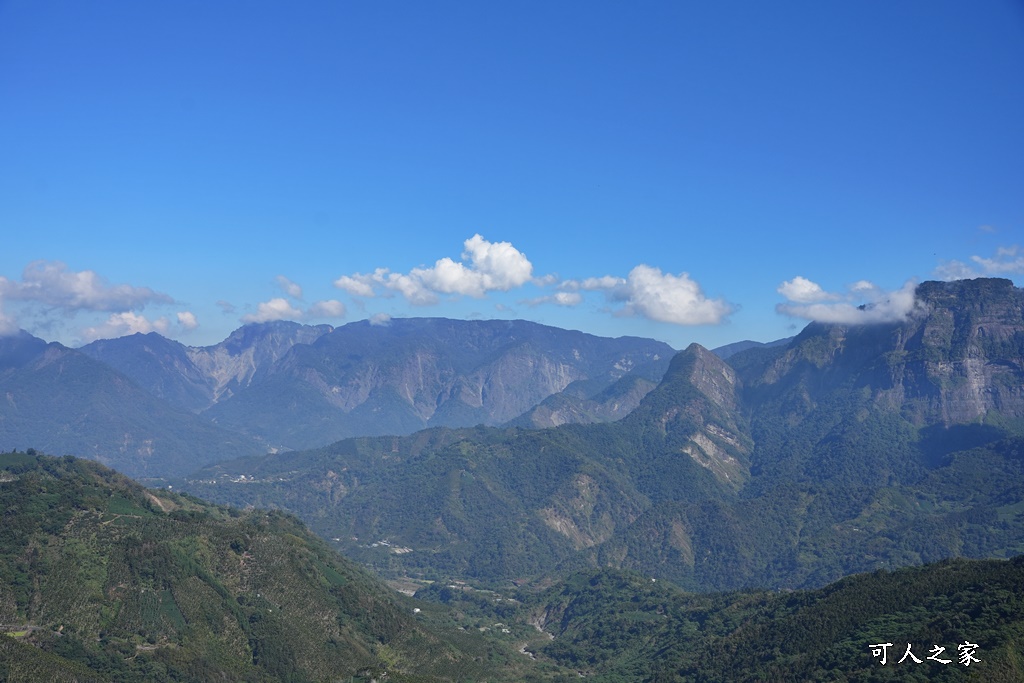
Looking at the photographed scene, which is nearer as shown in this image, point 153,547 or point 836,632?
point 836,632

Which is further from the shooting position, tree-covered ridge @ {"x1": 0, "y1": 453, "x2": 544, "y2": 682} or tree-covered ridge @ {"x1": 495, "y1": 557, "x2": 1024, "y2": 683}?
tree-covered ridge @ {"x1": 0, "y1": 453, "x2": 544, "y2": 682}

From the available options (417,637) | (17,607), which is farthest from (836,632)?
(17,607)

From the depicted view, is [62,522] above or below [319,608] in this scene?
above

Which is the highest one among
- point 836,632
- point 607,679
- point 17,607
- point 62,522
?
point 62,522

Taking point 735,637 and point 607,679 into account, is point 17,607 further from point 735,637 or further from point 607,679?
point 735,637

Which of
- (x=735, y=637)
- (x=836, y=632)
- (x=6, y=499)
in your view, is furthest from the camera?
(x=735, y=637)

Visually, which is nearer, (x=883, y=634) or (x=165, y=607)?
(x=883, y=634)

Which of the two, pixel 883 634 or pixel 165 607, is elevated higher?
pixel 165 607

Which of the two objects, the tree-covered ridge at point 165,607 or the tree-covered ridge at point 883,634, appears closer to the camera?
the tree-covered ridge at point 883,634
